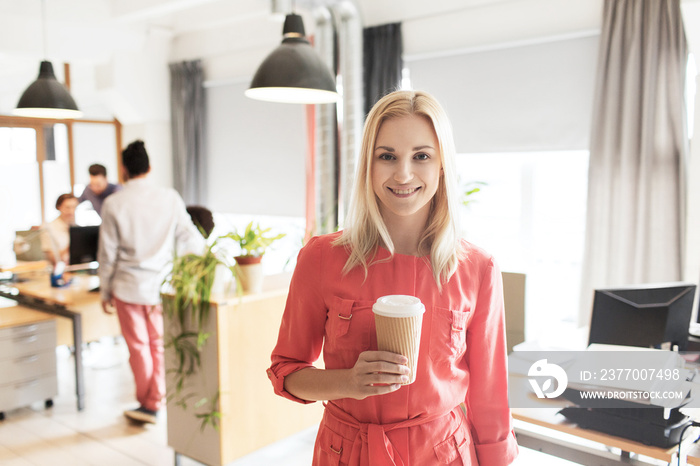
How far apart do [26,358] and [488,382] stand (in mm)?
3719

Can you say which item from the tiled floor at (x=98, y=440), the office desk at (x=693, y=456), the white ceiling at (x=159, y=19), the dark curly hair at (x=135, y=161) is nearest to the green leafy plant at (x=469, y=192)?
the white ceiling at (x=159, y=19)

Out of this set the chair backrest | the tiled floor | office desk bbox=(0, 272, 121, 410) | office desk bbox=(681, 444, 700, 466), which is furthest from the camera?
the chair backrest

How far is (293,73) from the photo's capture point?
307 cm

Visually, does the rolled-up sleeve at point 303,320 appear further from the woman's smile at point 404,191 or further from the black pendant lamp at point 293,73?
the black pendant lamp at point 293,73

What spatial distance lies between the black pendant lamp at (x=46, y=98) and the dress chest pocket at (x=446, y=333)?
4.01 m

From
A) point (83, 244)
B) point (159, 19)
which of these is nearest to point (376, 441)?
point (83, 244)

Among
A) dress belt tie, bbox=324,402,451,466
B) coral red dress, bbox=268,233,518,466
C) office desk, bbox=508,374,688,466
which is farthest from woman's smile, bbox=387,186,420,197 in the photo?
office desk, bbox=508,374,688,466

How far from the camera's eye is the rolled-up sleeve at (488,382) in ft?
4.28

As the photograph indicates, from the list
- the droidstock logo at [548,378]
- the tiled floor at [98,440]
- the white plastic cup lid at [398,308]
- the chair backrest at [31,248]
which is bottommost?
the tiled floor at [98,440]

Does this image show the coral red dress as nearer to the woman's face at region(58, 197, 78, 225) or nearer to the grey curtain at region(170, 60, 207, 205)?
the woman's face at region(58, 197, 78, 225)

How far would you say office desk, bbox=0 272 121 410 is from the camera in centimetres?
402

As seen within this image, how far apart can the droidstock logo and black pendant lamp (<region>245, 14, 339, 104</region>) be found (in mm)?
1797

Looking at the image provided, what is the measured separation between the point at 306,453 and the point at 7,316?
2.32 meters

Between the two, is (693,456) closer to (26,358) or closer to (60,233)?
(26,358)
